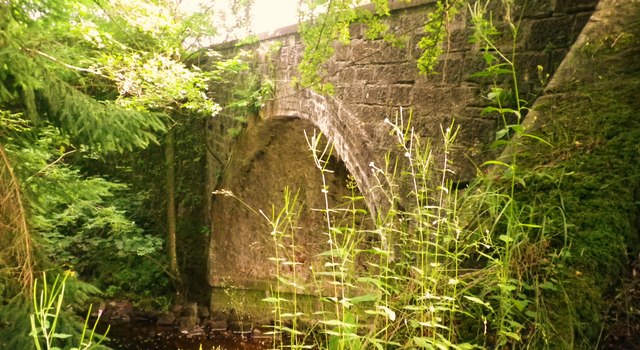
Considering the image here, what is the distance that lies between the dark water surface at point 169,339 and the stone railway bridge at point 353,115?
39.1 inches

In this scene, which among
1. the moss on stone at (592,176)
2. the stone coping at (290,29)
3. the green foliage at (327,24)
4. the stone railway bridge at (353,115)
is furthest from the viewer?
the stone coping at (290,29)

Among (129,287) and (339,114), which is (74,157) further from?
(339,114)

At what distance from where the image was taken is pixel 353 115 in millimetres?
4000

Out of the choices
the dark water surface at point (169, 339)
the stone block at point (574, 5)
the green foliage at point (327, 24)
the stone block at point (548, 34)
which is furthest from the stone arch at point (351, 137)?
the dark water surface at point (169, 339)

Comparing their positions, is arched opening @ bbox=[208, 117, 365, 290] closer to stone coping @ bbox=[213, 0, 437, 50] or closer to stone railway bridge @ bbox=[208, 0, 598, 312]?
stone railway bridge @ bbox=[208, 0, 598, 312]

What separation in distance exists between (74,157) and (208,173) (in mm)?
2565

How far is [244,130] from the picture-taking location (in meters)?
6.99

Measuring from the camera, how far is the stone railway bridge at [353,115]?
2609 millimetres

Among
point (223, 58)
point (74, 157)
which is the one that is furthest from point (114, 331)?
point (223, 58)

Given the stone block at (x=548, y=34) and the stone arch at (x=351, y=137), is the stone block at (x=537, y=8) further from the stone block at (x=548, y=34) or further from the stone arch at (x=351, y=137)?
the stone arch at (x=351, y=137)

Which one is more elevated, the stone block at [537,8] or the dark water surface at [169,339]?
the stone block at [537,8]

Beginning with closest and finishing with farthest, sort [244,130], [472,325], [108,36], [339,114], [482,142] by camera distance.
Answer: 1. [472,325]
2. [482,142]
3. [339,114]
4. [108,36]
5. [244,130]

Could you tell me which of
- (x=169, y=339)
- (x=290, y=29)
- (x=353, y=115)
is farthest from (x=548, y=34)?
(x=169, y=339)

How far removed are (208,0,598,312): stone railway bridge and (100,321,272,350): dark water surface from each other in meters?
0.99
